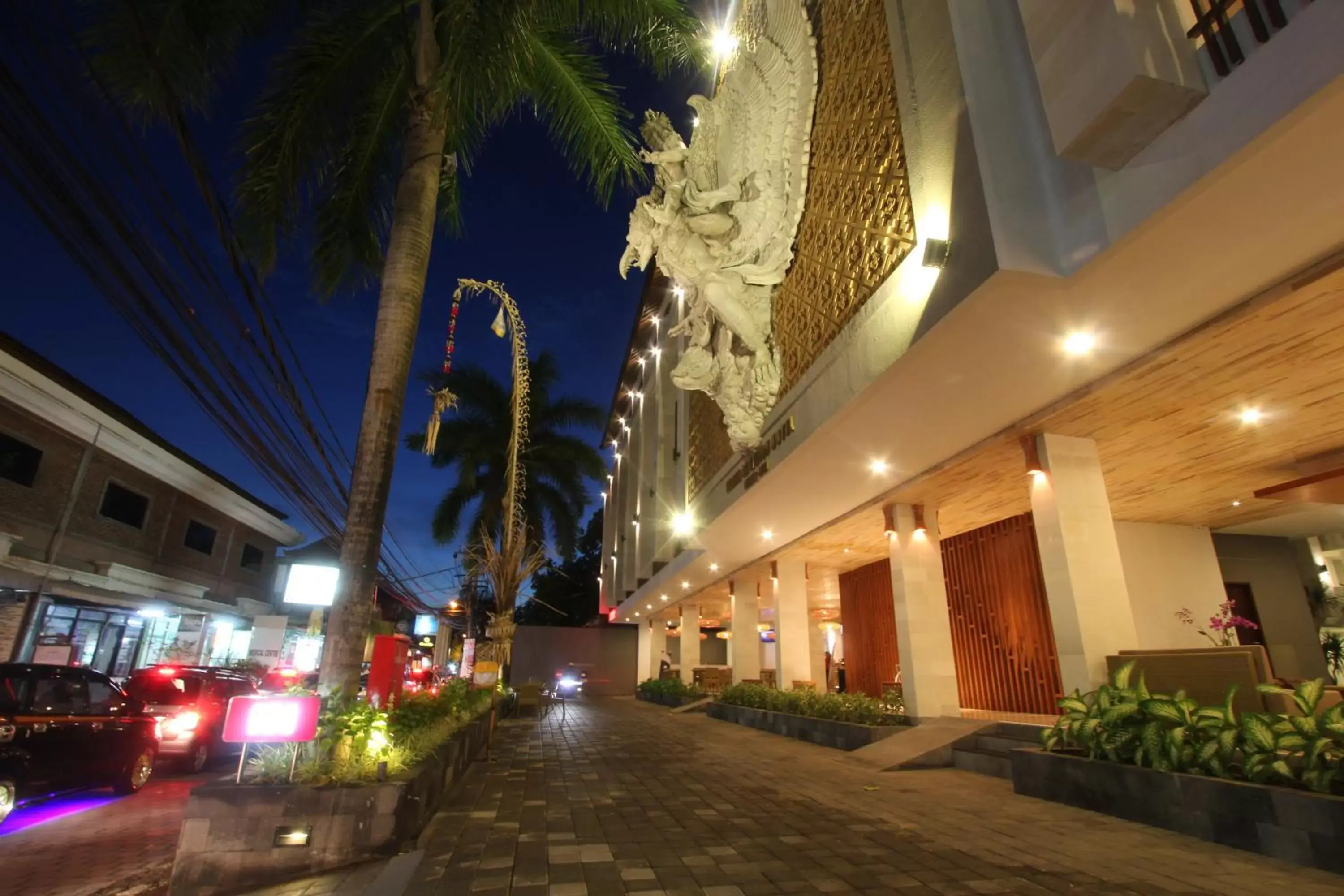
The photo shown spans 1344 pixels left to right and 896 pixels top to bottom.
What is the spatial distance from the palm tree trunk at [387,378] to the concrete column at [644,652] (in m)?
25.2

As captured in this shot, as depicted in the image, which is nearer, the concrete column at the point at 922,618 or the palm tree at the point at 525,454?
the concrete column at the point at 922,618

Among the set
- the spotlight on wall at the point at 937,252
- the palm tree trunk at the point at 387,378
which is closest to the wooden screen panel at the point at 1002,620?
the spotlight on wall at the point at 937,252

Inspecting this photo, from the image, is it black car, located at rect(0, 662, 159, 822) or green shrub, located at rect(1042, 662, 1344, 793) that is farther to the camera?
black car, located at rect(0, 662, 159, 822)

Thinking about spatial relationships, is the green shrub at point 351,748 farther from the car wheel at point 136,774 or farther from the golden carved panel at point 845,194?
the golden carved panel at point 845,194

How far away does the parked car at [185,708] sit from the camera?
866 cm

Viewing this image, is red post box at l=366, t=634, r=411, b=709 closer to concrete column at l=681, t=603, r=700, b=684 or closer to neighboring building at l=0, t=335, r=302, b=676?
neighboring building at l=0, t=335, r=302, b=676

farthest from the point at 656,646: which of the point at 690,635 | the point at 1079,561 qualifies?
the point at 1079,561

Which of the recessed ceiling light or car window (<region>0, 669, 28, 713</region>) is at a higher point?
the recessed ceiling light

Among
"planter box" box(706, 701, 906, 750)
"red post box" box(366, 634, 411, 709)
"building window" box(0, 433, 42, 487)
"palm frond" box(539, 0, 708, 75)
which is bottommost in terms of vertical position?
"planter box" box(706, 701, 906, 750)

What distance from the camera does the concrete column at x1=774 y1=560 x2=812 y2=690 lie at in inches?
569

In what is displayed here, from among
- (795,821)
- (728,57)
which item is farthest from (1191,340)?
(728,57)

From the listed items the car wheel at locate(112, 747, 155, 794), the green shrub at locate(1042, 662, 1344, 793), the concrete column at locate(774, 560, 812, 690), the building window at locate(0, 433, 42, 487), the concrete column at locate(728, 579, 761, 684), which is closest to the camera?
the green shrub at locate(1042, 662, 1344, 793)

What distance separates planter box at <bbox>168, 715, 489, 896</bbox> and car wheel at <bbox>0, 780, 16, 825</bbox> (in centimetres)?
274

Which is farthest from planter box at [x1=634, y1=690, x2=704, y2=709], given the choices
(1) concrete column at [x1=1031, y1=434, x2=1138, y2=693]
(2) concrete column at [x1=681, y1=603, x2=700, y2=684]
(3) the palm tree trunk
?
(3) the palm tree trunk
